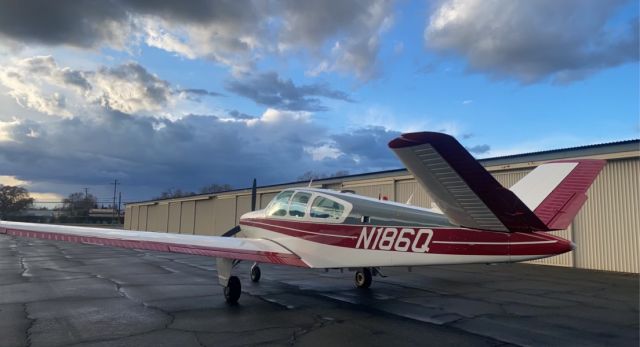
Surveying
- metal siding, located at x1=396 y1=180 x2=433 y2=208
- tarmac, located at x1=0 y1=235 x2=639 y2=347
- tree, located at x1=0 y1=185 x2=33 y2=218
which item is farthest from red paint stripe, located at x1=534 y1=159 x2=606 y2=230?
tree, located at x1=0 y1=185 x2=33 y2=218

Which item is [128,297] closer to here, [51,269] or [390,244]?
[390,244]

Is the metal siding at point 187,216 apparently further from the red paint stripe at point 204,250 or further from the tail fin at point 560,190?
the tail fin at point 560,190

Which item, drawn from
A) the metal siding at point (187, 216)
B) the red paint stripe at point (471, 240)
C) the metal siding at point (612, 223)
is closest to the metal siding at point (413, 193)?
the metal siding at point (612, 223)

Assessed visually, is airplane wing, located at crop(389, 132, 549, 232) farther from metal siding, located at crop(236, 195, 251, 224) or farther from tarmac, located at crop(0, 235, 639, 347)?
metal siding, located at crop(236, 195, 251, 224)

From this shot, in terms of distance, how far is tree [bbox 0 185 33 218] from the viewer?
10356 centimetres

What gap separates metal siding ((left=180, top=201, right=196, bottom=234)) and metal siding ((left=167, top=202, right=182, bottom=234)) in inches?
32.1

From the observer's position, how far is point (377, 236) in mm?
7504

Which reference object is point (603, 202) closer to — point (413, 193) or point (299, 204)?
point (413, 193)

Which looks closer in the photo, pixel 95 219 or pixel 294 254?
pixel 294 254

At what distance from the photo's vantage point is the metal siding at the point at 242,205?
35.3m

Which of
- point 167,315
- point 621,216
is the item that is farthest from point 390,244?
point 621,216

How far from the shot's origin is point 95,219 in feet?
350

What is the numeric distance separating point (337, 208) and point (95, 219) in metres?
113

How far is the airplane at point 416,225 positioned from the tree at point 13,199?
4534 inches
